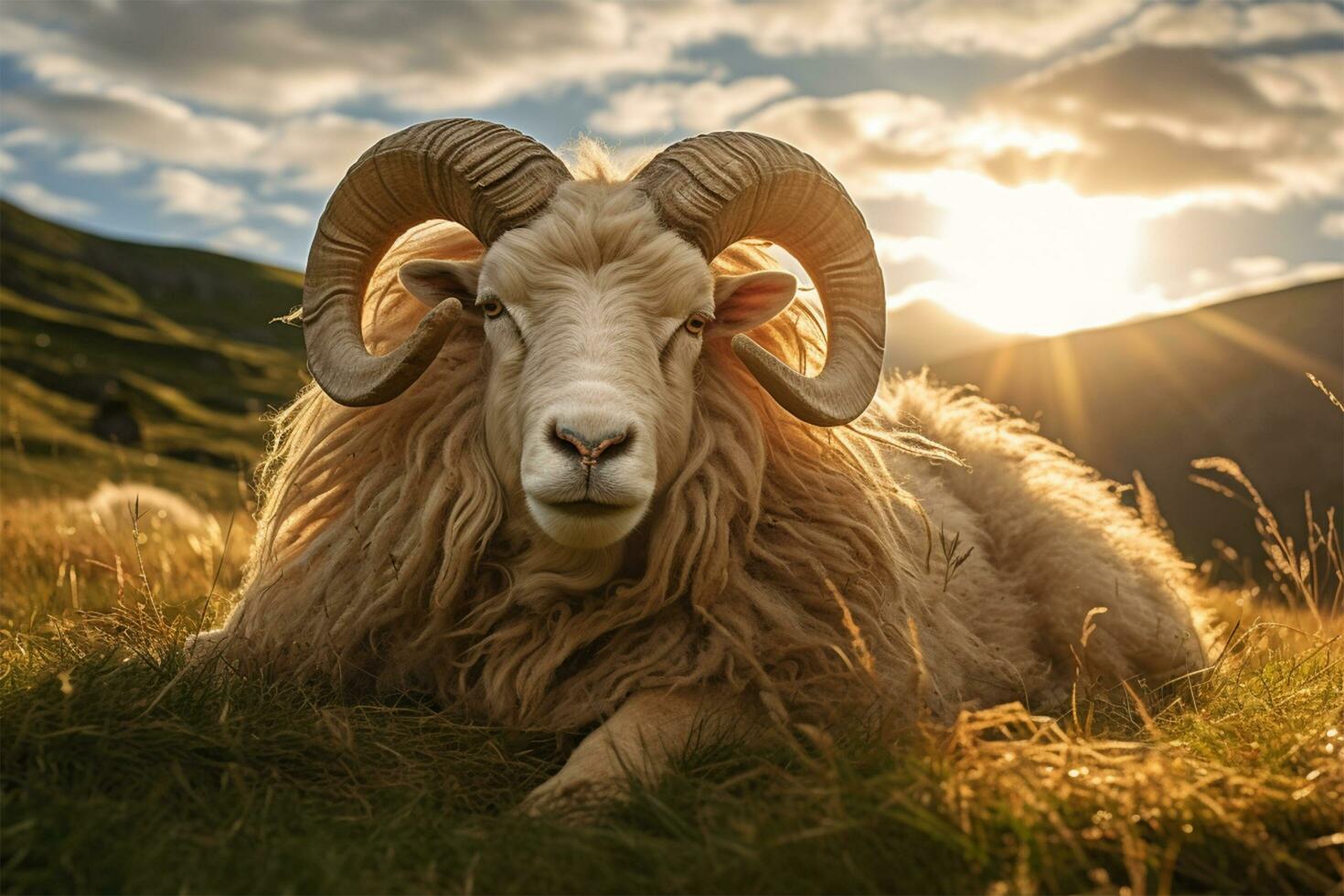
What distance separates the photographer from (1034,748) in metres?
3.11

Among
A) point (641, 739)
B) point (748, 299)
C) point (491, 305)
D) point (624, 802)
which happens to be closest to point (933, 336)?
point (748, 299)

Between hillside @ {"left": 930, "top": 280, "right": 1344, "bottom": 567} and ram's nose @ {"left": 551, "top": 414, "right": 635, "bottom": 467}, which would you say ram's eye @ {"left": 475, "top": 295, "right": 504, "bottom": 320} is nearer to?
ram's nose @ {"left": 551, "top": 414, "right": 635, "bottom": 467}

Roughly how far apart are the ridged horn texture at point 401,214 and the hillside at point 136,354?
1987 cm

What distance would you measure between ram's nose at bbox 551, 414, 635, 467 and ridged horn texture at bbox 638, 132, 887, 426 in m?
0.77

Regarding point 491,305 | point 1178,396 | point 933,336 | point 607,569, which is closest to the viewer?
point 607,569

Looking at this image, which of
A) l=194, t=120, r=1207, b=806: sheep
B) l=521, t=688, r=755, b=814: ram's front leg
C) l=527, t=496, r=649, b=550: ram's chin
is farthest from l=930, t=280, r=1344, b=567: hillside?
l=527, t=496, r=649, b=550: ram's chin

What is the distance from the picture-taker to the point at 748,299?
4762 millimetres

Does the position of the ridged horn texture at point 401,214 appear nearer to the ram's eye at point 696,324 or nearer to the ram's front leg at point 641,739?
the ram's eye at point 696,324

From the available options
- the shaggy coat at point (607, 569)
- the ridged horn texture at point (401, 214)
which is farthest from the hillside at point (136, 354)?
the ridged horn texture at point (401, 214)

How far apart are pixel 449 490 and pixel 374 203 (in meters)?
1.20

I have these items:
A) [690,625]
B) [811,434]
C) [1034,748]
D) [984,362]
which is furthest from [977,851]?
[984,362]

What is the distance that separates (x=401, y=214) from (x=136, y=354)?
71035mm

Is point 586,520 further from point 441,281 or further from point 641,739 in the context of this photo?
point 441,281

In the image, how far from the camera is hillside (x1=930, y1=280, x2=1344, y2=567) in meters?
10.9
